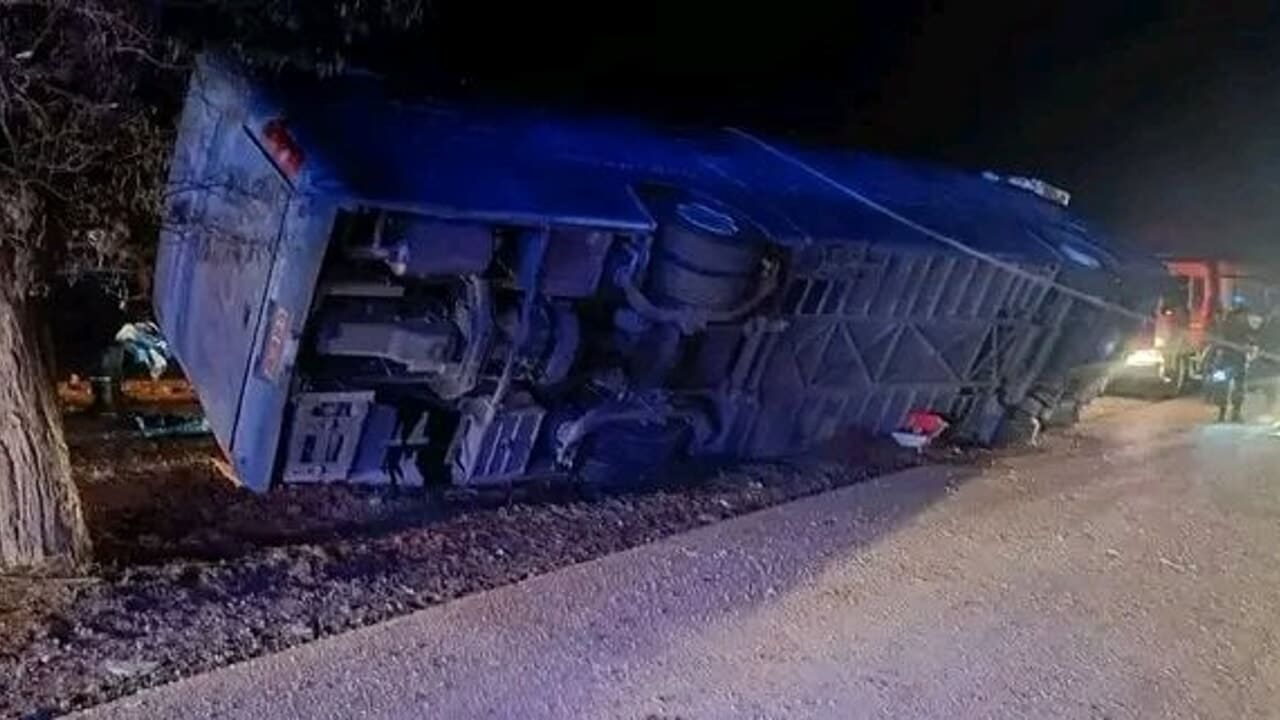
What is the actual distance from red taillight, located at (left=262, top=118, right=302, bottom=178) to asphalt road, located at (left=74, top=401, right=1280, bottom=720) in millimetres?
2029

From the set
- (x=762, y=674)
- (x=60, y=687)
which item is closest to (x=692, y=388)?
(x=762, y=674)

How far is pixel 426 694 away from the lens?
158 inches

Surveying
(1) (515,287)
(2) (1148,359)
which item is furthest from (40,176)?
(2) (1148,359)

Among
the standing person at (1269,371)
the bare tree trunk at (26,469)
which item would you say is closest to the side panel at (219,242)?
the bare tree trunk at (26,469)

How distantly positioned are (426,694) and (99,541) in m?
2.23

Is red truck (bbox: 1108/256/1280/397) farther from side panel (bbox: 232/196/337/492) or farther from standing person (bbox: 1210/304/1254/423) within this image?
side panel (bbox: 232/196/337/492)

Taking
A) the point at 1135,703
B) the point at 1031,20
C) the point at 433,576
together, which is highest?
the point at 1031,20

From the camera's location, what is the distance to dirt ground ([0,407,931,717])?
13.8 feet

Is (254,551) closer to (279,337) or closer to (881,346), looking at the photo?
(279,337)

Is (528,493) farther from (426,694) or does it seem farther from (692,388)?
(426,694)

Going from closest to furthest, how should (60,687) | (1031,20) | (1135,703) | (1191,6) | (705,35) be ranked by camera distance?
(60,687) < (1135,703) < (705,35) < (1031,20) < (1191,6)

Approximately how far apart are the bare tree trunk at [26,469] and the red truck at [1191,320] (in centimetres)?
1438

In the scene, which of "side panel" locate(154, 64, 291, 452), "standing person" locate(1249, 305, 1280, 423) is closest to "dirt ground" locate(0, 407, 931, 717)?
"side panel" locate(154, 64, 291, 452)

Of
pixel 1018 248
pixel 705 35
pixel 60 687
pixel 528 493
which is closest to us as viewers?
pixel 60 687
